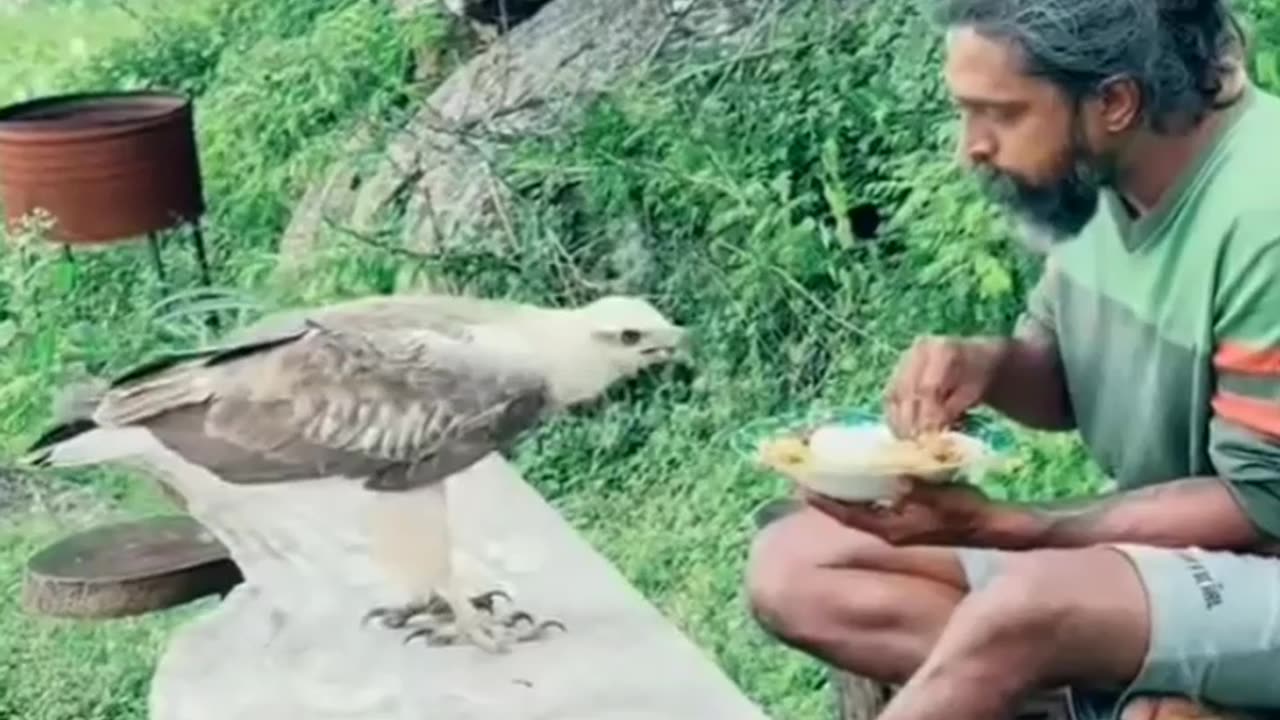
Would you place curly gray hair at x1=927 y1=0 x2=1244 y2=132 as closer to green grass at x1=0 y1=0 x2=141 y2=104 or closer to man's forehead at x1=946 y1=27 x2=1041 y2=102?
man's forehead at x1=946 y1=27 x2=1041 y2=102

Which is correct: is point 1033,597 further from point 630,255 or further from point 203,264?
point 203,264

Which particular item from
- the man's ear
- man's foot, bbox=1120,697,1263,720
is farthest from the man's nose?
A: man's foot, bbox=1120,697,1263,720

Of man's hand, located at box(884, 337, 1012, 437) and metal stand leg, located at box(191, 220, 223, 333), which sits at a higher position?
man's hand, located at box(884, 337, 1012, 437)

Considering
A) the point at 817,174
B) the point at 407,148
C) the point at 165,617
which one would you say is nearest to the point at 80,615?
the point at 165,617

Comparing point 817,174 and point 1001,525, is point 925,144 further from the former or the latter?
point 1001,525

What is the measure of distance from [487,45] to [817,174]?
441 mm

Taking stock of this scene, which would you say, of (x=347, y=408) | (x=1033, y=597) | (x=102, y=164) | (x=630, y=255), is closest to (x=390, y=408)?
(x=347, y=408)

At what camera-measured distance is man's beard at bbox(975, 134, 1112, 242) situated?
2.33 m

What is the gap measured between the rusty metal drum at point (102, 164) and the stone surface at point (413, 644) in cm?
34

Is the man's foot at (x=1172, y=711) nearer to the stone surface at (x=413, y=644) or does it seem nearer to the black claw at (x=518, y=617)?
the stone surface at (x=413, y=644)

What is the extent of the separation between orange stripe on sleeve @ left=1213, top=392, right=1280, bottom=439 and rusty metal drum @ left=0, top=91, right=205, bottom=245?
1348mm

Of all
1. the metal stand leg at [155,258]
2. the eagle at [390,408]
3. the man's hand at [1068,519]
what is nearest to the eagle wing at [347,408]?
the eagle at [390,408]

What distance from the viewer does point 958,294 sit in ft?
9.71

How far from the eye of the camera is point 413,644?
9.59ft
